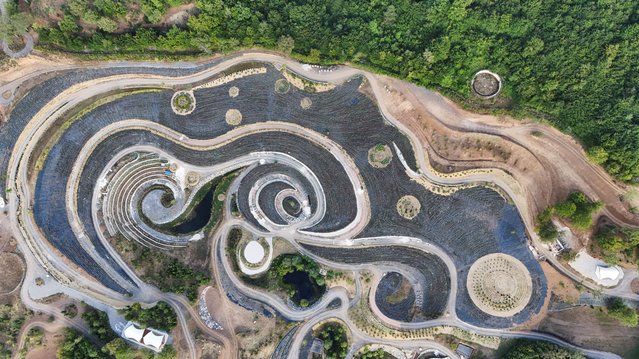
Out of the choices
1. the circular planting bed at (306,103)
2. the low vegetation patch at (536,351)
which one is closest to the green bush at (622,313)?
the low vegetation patch at (536,351)

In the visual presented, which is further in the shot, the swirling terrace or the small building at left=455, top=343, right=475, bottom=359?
the swirling terrace

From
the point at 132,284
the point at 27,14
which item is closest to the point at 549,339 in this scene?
the point at 132,284

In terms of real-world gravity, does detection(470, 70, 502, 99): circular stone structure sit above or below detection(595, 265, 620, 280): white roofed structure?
above

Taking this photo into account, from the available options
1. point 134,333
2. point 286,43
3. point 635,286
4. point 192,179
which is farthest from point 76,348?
point 635,286

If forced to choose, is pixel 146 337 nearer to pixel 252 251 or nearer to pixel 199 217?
pixel 252 251

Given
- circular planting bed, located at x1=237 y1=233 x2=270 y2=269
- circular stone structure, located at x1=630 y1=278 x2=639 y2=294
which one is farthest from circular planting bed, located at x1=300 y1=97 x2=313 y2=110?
circular stone structure, located at x1=630 y1=278 x2=639 y2=294

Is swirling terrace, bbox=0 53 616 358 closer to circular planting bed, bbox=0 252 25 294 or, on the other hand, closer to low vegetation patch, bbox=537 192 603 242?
low vegetation patch, bbox=537 192 603 242

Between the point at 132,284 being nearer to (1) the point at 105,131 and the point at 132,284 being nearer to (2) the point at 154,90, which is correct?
(1) the point at 105,131
